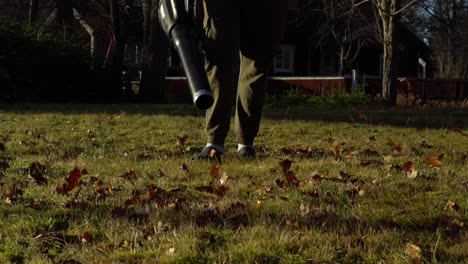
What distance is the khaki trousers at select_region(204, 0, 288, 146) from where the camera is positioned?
14.2ft

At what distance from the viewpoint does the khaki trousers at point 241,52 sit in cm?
432

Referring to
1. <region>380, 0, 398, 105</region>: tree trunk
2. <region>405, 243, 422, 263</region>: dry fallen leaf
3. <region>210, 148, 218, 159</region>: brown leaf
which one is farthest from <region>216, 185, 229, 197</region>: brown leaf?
<region>380, 0, 398, 105</region>: tree trunk

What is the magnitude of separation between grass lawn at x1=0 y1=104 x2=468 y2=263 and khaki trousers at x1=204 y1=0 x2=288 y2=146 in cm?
30

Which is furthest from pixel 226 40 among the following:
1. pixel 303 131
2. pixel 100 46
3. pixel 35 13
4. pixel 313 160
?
pixel 100 46

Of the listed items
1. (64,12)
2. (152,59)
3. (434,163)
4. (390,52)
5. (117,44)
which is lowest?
(434,163)

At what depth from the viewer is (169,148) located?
5.78 meters

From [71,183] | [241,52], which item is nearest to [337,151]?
[241,52]

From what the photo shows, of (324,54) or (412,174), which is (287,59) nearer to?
(324,54)

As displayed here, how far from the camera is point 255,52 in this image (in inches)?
180

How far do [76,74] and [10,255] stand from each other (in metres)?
15.3

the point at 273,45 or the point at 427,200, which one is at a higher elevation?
the point at 273,45

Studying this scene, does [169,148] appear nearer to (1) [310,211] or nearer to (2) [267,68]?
(2) [267,68]

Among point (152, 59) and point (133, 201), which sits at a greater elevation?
point (152, 59)

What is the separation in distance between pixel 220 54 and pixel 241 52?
1.16 feet
